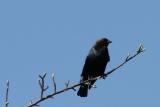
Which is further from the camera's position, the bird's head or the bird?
the bird's head

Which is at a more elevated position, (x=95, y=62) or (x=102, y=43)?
(x=102, y=43)

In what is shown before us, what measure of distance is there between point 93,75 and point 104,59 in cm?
39

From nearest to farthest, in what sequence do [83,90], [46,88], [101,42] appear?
[46,88]
[83,90]
[101,42]

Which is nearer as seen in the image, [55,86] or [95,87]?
[55,86]

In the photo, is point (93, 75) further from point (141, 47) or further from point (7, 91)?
point (7, 91)

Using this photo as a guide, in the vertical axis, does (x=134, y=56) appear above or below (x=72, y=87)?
above

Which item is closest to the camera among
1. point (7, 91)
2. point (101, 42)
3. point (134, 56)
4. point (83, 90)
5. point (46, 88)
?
point (7, 91)

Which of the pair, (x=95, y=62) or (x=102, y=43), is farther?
(x=102, y=43)

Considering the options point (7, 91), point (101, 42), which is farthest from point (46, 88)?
point (101, 42)

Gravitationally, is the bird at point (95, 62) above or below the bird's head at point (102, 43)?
below

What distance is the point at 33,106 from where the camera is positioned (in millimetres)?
2990

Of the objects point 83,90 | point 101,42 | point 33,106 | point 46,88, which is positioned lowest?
point 33,106

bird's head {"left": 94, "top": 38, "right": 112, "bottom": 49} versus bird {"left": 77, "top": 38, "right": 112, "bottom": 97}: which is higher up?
bird's head {"left": 94, "top": 38, "right": 112, "bottom": 49}

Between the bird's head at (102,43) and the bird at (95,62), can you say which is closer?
the bird at (95,62)
